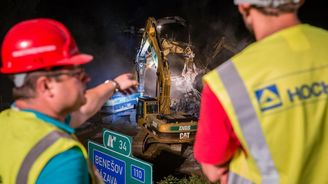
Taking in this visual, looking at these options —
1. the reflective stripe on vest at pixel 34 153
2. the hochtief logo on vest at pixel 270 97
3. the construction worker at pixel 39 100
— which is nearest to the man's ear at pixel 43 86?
the construction worker at pixel 39 100

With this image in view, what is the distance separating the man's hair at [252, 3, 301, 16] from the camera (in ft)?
3.38

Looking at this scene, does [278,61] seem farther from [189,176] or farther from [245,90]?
[189,176]

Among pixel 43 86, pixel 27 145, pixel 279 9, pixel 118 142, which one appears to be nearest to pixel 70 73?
pixel 43 86

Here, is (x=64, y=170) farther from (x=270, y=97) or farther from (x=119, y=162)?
(x=119, y=162)

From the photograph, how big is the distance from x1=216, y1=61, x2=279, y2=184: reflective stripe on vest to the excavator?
226 cm

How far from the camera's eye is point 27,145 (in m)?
1.02

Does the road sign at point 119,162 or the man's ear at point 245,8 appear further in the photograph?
the road sign at point 119,162

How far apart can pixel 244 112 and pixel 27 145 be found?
578mm

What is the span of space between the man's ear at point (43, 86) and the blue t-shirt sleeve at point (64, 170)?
18cm

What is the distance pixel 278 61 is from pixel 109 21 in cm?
272

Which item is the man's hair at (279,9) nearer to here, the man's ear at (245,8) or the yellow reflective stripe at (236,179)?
the man's ear at (245,8)

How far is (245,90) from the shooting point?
40.1 inches

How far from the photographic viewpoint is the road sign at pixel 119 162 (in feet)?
7.62

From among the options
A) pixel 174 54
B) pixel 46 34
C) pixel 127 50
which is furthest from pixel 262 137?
pixel 127 50
